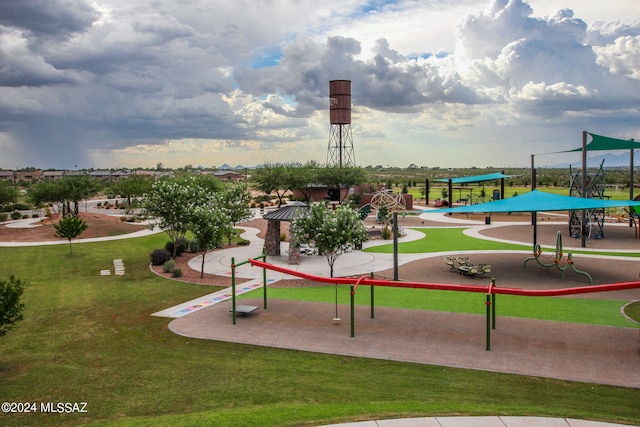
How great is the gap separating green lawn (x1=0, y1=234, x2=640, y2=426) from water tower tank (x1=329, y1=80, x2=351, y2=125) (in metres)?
55.2

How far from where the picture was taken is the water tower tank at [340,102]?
6756 centimetres

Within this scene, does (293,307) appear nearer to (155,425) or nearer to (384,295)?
(384,295)

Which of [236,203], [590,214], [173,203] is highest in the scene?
[173,203]

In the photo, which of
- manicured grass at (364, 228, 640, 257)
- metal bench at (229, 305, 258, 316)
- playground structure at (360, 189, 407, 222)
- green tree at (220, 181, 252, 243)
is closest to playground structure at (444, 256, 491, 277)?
manicured grass at (364, 228, 640, 257)

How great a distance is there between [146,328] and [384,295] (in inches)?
358

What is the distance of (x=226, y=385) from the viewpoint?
1124 centimetres

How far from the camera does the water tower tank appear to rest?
67562 millimetres

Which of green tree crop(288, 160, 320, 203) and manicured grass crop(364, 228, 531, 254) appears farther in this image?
green tree crop(288, 160, 320, 203)

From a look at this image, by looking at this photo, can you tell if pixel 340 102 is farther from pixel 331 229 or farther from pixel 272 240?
pixel 331 229

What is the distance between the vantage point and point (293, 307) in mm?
17938

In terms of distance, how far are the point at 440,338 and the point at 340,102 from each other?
188 feet

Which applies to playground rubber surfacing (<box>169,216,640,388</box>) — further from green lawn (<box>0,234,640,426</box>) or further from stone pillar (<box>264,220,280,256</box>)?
stone pillar (<box>264,220,280,256</box>)

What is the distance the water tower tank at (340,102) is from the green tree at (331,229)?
4857 cm

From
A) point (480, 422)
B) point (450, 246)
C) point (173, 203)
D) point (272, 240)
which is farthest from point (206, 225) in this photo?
point (450, 246)
